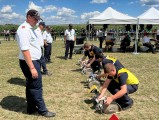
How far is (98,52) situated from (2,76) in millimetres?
3777

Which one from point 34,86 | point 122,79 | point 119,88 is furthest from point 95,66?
point 34,86

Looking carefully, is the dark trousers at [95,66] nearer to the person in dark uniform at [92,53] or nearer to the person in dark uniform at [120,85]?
the person in dark uniform at [92,53]

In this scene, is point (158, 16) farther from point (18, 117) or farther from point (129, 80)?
point (18, 117)

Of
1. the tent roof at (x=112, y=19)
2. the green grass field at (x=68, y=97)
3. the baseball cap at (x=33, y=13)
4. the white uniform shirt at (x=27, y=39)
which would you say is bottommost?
the green grass field at (x=68, y=97)

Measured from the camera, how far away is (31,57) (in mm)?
5406

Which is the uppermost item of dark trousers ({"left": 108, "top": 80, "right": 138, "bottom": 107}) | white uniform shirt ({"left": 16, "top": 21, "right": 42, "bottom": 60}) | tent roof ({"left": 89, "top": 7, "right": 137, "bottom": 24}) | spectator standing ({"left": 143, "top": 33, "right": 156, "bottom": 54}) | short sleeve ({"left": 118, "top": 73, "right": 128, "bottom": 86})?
tent roof ({"left": 89, "top": 7, "right": 137, "bottom": 24})

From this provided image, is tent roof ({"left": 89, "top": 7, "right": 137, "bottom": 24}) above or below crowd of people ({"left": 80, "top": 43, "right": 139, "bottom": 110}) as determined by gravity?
above

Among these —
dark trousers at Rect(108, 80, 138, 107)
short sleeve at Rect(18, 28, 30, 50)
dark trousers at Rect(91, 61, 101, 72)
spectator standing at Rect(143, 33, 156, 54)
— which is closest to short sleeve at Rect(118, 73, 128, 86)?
dark trousers at Rect(108, 80, 138, 107)

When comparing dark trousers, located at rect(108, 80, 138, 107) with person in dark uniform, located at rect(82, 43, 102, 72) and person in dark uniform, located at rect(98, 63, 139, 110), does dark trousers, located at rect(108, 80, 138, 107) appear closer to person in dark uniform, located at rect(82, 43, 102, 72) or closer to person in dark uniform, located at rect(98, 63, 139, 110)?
person in dark uniform, located at rect(98, 63, 139, 110)

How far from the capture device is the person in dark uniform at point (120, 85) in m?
5.64

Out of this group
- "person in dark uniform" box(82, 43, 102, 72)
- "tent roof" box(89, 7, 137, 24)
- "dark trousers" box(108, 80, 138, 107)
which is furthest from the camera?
"tent roof" box(89, 7, 137, 24)

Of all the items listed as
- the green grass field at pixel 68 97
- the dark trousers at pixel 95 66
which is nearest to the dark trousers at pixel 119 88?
the green grass field at pixel 68 97

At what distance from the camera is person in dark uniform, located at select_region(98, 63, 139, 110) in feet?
18.5

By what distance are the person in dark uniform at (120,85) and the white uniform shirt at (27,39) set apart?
4.65 ft
